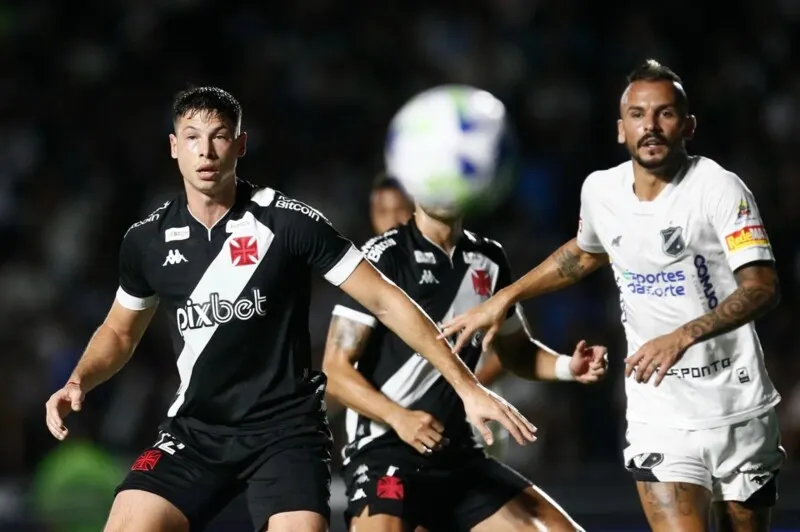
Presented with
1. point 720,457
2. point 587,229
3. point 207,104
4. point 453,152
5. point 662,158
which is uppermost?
point 207,104

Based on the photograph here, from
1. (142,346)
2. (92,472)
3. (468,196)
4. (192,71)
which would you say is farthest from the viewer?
(192,71)

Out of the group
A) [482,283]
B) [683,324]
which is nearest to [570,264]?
[482,283]

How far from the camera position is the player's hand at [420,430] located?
18.9ft

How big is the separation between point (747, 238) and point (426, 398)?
1.62 m

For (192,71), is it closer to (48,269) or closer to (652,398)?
(48,269)

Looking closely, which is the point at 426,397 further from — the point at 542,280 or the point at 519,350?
the point at 542,280

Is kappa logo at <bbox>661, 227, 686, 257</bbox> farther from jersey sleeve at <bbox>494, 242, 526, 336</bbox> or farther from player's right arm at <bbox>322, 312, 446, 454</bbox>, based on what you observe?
player's right arm at <bbox>322, 312, 446, 454</bbox>

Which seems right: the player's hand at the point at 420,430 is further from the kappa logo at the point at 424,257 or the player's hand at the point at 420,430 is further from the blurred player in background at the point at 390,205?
the blurred player in background at the point at 390,205

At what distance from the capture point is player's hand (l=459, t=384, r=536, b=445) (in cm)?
500

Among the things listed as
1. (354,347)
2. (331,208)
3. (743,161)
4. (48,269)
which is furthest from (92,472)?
(743,161)

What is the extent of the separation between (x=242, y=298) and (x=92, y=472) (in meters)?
4.94

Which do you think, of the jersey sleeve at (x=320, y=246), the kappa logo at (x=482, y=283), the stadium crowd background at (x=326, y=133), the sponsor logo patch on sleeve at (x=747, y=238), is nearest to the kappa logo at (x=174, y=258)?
the jersey sleeve at (x=320, y=246)

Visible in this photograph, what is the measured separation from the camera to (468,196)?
21.6 ft

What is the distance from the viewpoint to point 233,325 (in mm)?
5527
